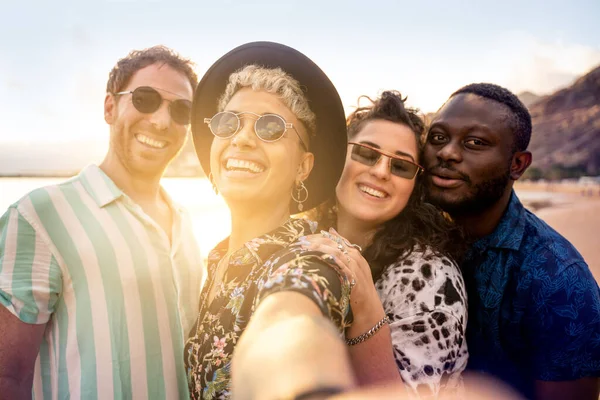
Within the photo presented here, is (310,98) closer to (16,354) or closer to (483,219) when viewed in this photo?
(483,219)

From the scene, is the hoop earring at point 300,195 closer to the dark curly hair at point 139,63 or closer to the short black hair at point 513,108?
the dark curly hair at point 139,63

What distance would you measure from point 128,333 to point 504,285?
246 centimetres

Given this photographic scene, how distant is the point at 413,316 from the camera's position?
213 cm

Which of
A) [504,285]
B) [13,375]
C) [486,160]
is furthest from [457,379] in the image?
[13,375]

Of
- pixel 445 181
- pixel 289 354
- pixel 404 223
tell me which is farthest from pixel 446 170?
pixel 289 354

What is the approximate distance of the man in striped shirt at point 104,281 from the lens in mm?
2271

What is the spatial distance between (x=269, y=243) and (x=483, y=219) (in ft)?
6.61

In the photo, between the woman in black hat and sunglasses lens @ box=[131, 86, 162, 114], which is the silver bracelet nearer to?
the woman in black hat

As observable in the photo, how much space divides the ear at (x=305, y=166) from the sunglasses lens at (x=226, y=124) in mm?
405

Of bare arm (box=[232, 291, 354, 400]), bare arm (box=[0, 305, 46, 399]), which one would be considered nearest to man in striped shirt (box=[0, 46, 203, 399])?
bare arm (box=[0, 305, 46, 399])

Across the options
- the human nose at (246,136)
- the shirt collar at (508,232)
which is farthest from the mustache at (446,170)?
the human nose at (246,136)

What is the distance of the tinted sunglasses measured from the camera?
2.86 metres

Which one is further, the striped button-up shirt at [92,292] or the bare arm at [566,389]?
the bare arm at [566,389]

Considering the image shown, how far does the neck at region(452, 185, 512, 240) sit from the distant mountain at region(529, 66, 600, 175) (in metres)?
79.2
